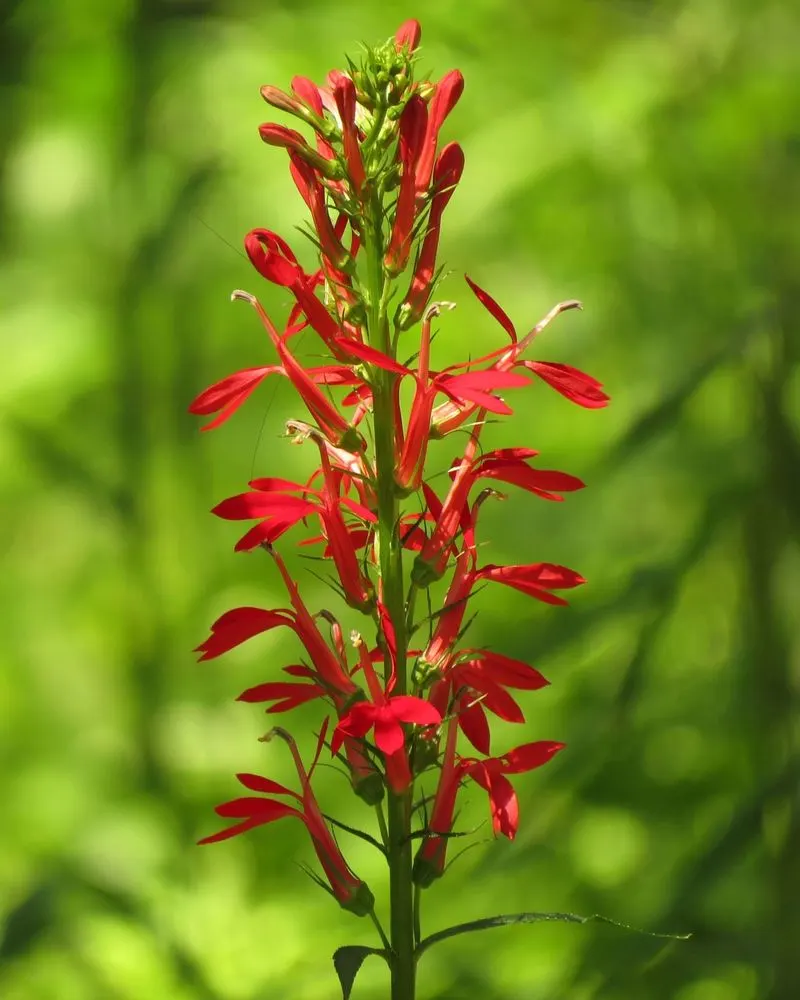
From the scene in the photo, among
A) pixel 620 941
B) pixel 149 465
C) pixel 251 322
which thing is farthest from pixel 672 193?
pixel 620 941

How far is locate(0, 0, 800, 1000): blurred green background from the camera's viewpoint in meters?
0.99

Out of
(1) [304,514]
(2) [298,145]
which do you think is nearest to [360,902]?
(1) [304,514]

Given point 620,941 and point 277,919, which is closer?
point 620,941

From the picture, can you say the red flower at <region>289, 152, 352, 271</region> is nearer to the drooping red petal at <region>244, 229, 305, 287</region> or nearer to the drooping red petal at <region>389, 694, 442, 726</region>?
the drooping red petal at <region>244, 229, 305, 287</region>

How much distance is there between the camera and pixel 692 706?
1.03 metres

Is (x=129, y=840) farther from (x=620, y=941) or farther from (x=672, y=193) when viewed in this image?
(x=672, y=193)

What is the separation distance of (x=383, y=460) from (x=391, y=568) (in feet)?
0.11

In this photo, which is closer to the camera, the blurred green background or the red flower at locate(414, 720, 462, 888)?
the red flower at locate(414, 720, 462, 888)

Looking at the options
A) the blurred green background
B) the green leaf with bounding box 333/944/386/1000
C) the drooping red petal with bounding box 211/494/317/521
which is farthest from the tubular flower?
the blurred green background

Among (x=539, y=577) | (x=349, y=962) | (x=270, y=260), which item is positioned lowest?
(x=349, y=962)

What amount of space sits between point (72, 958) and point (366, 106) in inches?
31.5

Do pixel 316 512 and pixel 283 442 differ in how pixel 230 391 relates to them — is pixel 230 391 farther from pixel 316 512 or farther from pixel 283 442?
pixel 283 442

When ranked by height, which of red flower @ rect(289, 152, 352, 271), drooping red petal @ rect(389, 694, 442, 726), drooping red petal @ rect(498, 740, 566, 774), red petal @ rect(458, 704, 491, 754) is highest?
red flower @ rect(289, 152, 352, 271)

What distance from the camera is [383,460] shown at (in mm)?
375
